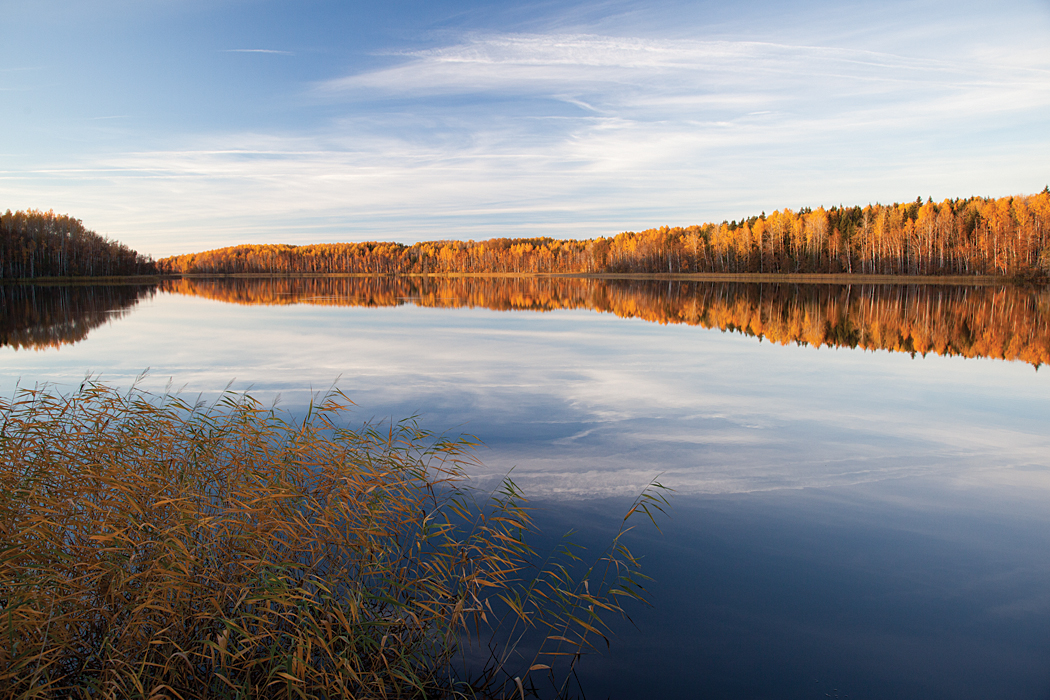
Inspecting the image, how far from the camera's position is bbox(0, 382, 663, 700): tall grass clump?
14.0ft

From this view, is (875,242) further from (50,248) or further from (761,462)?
(50,248)

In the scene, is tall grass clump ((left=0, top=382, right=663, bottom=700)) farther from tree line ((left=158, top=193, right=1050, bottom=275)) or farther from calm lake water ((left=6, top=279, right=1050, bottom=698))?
tree line ((left=158, top=193, right=1050, bottom=275))

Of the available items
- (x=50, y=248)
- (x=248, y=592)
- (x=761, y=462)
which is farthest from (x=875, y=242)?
(x=50, y=248)

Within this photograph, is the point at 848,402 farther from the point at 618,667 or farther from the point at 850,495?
the point at 618,667

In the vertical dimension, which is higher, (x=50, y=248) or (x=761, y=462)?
(x=50, y=248)

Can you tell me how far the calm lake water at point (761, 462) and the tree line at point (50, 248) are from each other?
304 feet

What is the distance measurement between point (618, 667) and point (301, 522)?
3077mm

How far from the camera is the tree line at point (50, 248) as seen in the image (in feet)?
309

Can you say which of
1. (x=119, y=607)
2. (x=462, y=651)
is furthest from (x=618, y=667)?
(x=119, y=607)

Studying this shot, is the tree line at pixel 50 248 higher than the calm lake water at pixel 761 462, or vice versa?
the tree line at pixel 50 248

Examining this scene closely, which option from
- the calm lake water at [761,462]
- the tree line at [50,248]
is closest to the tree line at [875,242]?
the calm lake water at [761,462]

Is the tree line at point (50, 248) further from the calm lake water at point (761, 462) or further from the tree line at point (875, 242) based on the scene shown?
the tree line at point (875, 242)

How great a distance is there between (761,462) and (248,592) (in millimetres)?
8140

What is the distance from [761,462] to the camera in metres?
10.0
